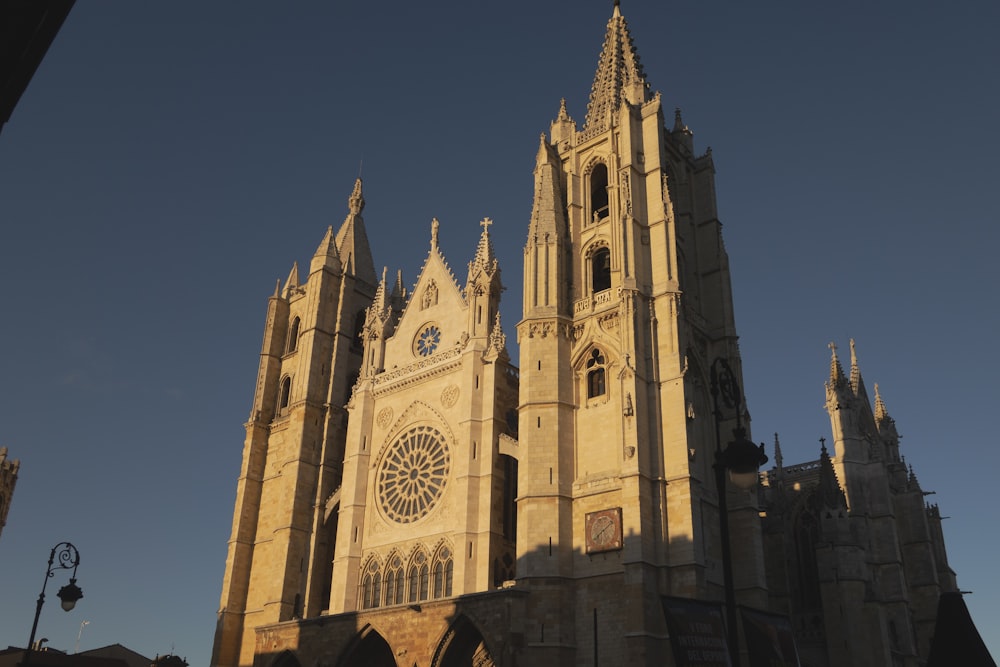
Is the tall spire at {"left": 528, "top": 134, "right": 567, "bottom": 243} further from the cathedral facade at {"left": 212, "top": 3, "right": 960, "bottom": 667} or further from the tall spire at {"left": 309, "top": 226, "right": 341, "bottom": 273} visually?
the tall spire at {"left": 309, "top": 226, "right": 341, "bottom": 273}

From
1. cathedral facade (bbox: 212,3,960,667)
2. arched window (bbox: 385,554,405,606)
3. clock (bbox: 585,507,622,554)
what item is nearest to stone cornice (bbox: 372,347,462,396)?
cathedral facade (bbox: 212,3,960,667)

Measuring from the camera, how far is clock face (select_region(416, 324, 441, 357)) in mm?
36797

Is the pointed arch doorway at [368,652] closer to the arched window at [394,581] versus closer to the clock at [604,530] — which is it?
the arched window at [394,581]

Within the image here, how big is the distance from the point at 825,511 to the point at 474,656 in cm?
1700

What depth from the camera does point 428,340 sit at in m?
37.1

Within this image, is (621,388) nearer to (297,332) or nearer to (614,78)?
(614,78)

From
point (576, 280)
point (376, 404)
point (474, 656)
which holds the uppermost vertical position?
point (576, 280)

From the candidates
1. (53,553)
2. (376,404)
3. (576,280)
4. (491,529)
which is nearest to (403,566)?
(491,529)

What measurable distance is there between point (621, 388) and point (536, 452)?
3733 millimetres

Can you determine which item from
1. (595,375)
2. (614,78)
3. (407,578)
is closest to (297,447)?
(407,578)

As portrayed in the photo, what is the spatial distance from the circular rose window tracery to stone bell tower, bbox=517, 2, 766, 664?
195 inches

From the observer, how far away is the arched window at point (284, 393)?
144ft

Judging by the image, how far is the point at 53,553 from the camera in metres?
18.4

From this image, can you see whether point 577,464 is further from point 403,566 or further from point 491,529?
point 403,566
